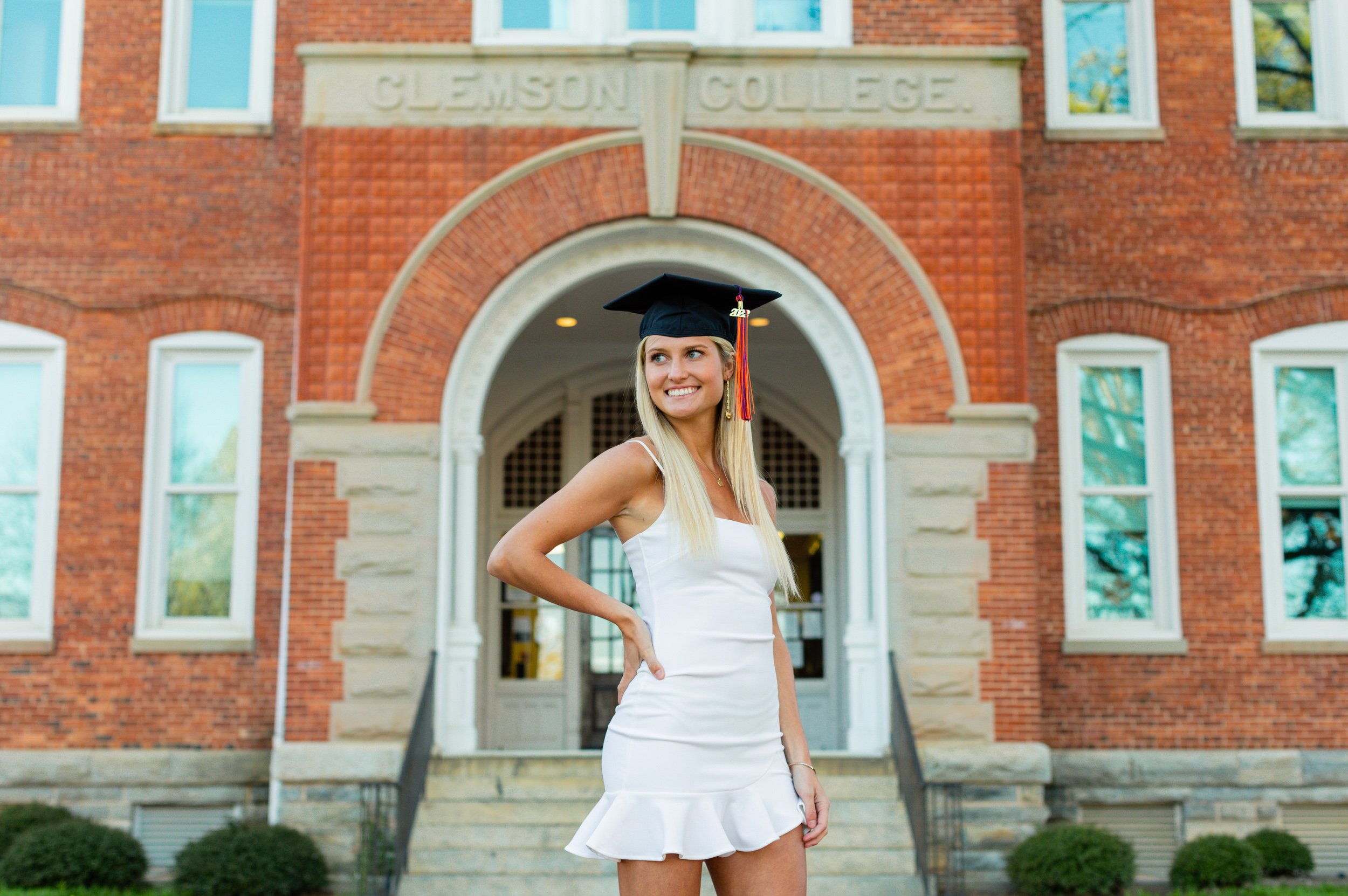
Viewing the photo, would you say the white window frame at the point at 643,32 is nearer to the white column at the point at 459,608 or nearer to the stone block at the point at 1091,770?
the white column at the point at 459,608

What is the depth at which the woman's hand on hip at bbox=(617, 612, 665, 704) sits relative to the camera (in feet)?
8.68

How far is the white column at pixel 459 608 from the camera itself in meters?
9.37

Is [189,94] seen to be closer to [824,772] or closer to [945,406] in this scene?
[945,406]

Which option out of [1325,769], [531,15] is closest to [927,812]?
[1325,769]

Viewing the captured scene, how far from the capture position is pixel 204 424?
10.9m

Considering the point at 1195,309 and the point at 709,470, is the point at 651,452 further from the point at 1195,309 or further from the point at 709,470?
the point at 1195,309

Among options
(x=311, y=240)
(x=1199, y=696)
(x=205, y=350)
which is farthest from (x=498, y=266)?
(x=1199, y=696)

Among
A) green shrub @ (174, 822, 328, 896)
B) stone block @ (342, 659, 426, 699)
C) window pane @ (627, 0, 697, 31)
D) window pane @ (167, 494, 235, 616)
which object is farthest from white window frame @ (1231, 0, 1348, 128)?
green shrub @ (174, 822, 328, 896)

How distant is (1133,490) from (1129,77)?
394 centimetres

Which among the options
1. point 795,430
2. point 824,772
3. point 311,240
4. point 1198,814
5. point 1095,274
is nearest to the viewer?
point 824,772

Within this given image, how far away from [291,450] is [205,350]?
6.67 ft

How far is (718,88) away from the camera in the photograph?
9781 mm

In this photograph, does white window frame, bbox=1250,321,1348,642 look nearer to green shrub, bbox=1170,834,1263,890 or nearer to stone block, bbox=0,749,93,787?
green shrub, bbox=1170,834,1263,890

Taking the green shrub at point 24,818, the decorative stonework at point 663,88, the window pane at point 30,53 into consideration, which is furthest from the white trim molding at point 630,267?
the window pane at point 30,53
